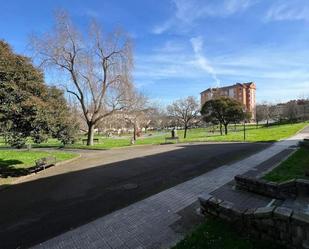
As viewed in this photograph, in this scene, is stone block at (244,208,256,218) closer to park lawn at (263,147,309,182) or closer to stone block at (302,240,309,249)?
stone block at (302,240,309,249)

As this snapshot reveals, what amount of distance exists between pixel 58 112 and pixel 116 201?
237 inches

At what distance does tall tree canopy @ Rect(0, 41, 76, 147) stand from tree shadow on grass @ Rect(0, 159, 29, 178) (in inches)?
84.9

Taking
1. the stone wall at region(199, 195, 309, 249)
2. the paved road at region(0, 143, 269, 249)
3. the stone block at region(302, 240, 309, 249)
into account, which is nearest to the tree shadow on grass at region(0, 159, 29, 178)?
the paved road at region(0, 143, 269, 249)

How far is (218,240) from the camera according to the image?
15.1 ft

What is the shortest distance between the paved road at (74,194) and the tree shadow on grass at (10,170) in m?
1.09

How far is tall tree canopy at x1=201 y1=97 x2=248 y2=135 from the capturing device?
3781cm

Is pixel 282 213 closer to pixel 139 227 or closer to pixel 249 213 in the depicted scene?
pixel 249 213

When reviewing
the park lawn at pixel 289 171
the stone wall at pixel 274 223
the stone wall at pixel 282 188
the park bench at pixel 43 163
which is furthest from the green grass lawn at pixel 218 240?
the park bench at pixel 43 163

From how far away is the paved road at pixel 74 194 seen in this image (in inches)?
237

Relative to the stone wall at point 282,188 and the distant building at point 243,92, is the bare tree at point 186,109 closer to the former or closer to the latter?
the stone wall at point 282,188

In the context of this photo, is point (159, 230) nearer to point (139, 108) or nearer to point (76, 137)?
point (76, 137)

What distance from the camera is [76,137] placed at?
517 inches

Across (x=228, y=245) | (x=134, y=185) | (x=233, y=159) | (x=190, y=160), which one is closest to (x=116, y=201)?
(x=134, y=185)

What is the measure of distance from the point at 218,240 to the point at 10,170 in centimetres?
1232
